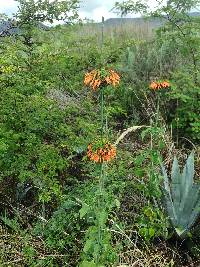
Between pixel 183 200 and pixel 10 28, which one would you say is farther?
pixel 10 28

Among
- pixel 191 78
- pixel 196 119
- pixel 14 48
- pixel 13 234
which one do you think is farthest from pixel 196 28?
pixel 13 234

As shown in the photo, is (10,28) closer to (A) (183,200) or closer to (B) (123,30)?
(A) (183,200)

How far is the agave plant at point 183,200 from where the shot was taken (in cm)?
351

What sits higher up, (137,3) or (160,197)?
(137,3)

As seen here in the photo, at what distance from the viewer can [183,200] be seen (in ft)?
11.7

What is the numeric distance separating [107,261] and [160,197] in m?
0.87

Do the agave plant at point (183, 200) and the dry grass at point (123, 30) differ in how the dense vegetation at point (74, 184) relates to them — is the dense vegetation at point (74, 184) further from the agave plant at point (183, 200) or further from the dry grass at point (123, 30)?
the dry grass at point (123, 30)

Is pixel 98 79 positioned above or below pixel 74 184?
above

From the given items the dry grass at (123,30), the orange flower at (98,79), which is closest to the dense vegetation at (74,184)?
the orange flower at (98,79)

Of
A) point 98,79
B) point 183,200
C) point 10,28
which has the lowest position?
point 183,200

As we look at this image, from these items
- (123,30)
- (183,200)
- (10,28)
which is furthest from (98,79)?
(123,30)

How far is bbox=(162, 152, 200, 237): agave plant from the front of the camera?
3.51 metres

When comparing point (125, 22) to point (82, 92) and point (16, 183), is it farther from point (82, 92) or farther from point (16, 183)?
point (16, 183)

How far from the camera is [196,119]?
5.02m
